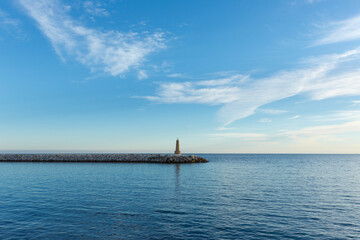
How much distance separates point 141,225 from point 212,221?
4581 mm

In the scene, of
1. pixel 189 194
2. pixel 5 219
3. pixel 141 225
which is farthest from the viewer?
pixel 189 194

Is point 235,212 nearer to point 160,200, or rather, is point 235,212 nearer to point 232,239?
point 232,239

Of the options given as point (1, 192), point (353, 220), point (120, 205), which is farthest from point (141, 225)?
point (1, 192)

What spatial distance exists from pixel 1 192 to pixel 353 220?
1261 inches

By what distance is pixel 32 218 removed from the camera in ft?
55.3

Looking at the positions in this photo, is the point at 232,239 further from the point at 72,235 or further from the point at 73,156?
the point at 73,156

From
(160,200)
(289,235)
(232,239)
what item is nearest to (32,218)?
(160,200)

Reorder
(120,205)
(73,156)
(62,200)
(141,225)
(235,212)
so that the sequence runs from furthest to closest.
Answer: (73,156)
(62,200)
(120,205)
(235,212)
(141,225)

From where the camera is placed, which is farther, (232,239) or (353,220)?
(353,220)

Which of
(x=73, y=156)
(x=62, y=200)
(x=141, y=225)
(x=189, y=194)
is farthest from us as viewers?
(x=73, y=156)

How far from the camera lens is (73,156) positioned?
276 feet

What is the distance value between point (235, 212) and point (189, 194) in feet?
24.7

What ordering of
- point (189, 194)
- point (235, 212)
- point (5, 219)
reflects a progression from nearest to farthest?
point (5, 219) < point (235, 212) < point (189, 194)

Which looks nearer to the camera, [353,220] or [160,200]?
[353,220]
